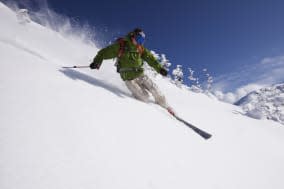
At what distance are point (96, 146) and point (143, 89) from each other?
4.52 m

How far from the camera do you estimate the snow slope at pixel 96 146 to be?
8.45ft

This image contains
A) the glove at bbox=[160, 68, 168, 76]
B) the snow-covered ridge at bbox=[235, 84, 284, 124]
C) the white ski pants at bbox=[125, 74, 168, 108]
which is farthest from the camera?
the snow-covered ridge at bbox=[235, 84, 284, 124]

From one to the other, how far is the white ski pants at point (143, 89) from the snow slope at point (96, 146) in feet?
4.92

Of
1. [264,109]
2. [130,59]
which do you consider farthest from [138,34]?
[264,109]

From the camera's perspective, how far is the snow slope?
2.57m

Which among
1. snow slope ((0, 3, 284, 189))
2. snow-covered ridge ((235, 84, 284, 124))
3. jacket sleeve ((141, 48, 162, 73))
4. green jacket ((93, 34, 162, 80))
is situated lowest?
snow slope ((0, 3, 284, 189))

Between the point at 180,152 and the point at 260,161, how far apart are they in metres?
2.46

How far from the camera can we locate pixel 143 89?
7.59 metres

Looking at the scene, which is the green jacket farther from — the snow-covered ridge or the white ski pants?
the snow-covered ridge

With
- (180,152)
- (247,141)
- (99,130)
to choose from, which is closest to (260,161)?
(247,141)

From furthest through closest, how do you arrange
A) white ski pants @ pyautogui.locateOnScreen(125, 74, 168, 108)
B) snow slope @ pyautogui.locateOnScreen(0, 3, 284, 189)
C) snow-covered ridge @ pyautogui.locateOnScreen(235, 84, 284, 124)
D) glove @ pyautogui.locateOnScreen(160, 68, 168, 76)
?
snow-covered ridge @ pyautogui.locateOnScreen(235, 84, 284, 124), glove @ pyautogui.locateOnScreen(160, 68, 168, 76), white ski pants @ pyautogui.locateOnScreen(125, 74, 168, 108), snow slope @ pyautogui.locateOnScreen(0, 3, 284, 189)

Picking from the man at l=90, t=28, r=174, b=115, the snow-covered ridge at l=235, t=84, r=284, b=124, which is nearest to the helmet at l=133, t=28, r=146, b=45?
the man at l=90, t=28, r=174, b=115

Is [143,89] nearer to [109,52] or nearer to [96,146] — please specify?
[109,52]

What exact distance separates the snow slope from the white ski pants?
4.92 feet
